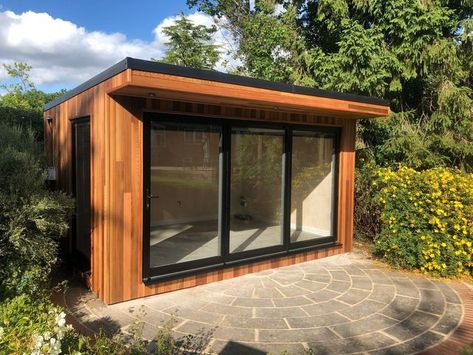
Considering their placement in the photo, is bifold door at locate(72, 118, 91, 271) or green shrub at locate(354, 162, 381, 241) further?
green shrub at locate(354, 162, 381, 241)

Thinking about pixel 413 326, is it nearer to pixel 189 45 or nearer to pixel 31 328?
pixel 31 328

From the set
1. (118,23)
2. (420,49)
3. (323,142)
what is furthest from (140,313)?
(118,23)

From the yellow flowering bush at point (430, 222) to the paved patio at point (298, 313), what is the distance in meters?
0.35

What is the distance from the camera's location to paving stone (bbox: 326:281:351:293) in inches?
179

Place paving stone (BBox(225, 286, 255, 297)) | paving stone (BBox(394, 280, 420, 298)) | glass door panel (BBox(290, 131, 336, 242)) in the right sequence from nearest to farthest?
paving stone (BBox(225, 286, 255, 297)) → paving stone (BBox(394, 280, 420, 298)) → glass door panel (BBox(290, 131, 336, 242))

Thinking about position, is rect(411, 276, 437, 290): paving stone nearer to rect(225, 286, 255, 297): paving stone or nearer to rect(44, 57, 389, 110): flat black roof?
rect(225, 286, 255, 297): paving stone

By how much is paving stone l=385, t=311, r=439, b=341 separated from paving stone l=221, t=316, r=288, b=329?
0.97 m

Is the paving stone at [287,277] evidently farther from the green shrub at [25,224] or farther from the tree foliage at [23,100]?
the tree foliage at [23,100]

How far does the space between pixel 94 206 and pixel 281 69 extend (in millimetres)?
7022

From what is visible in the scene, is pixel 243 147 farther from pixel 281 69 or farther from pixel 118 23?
pixel 118 23

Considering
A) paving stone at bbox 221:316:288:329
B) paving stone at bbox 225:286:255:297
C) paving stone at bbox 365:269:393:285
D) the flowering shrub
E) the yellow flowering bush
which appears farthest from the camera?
the yellow flowering bush

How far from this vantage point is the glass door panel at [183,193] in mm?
4355

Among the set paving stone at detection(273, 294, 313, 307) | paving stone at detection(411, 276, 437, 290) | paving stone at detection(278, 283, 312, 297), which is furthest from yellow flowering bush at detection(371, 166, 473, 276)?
paving stone at detection(273, 294, 313, 307)

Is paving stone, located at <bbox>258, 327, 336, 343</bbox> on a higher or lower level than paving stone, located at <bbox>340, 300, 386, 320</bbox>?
lower
